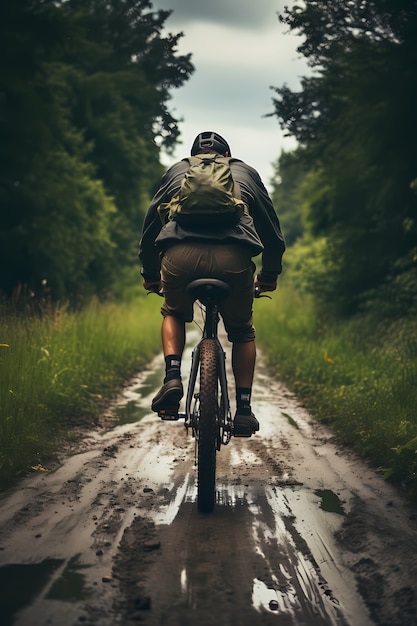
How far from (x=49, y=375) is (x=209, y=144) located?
3657 mm

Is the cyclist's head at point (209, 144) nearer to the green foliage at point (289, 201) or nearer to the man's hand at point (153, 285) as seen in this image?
the man's hand at point (153, 285)

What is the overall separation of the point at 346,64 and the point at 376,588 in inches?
447

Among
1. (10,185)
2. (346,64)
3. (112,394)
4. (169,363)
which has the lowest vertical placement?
(112,394)

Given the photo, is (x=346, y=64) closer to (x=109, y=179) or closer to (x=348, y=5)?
(x=348, y=5)

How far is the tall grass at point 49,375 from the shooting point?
6.09m

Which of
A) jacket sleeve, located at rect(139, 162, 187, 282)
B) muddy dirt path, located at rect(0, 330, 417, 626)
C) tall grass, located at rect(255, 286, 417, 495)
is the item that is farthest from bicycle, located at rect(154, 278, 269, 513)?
tall grass, located at rect(255, 286, 417, 495)

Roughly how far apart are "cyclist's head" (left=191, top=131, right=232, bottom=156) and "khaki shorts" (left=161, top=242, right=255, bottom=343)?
2.71 ft

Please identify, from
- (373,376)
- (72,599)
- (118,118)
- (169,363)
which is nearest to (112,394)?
(373,376)

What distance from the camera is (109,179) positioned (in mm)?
25531

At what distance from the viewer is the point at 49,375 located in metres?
8.14

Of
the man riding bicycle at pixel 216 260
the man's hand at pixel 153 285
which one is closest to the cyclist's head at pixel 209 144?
the man riding bicycle at pixel 216 260

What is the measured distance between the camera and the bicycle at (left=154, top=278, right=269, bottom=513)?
14.9ft

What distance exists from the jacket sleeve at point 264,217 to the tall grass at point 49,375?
2214 mm

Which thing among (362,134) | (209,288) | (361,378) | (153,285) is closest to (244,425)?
(209,288)
